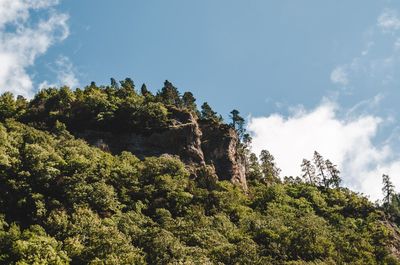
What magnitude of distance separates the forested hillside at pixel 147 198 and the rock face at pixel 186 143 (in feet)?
0.87

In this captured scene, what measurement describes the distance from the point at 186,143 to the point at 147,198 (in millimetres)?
26423

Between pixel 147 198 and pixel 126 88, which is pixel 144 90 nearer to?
pixel 126 88

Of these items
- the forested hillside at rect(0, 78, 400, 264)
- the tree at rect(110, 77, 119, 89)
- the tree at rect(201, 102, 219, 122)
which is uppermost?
the tree at rect(110, 77, 119, 89)

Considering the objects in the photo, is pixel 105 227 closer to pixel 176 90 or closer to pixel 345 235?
pixel 345 235

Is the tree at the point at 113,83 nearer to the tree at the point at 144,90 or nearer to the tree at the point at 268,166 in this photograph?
the tree at the point at 144,90

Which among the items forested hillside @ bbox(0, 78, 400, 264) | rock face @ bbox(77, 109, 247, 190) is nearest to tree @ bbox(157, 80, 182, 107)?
forested hillside @ bbox(0, 78, 400, 264)

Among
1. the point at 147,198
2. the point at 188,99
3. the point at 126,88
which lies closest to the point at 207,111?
the point at 188,99

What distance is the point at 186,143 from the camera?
113 metres

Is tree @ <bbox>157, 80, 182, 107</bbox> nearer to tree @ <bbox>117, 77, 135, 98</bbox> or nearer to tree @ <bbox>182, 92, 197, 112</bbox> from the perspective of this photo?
tree @ <bbox>182, 92, 197, 112</bbox>

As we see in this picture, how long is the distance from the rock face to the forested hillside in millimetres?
264

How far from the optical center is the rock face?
112m

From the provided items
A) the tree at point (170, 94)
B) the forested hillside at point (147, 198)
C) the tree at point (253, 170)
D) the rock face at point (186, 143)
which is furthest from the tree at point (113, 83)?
the tree at point (253, 170)

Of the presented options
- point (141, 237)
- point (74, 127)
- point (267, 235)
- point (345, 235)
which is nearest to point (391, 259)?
point (345, 235)

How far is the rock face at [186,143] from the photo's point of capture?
4390 inches
